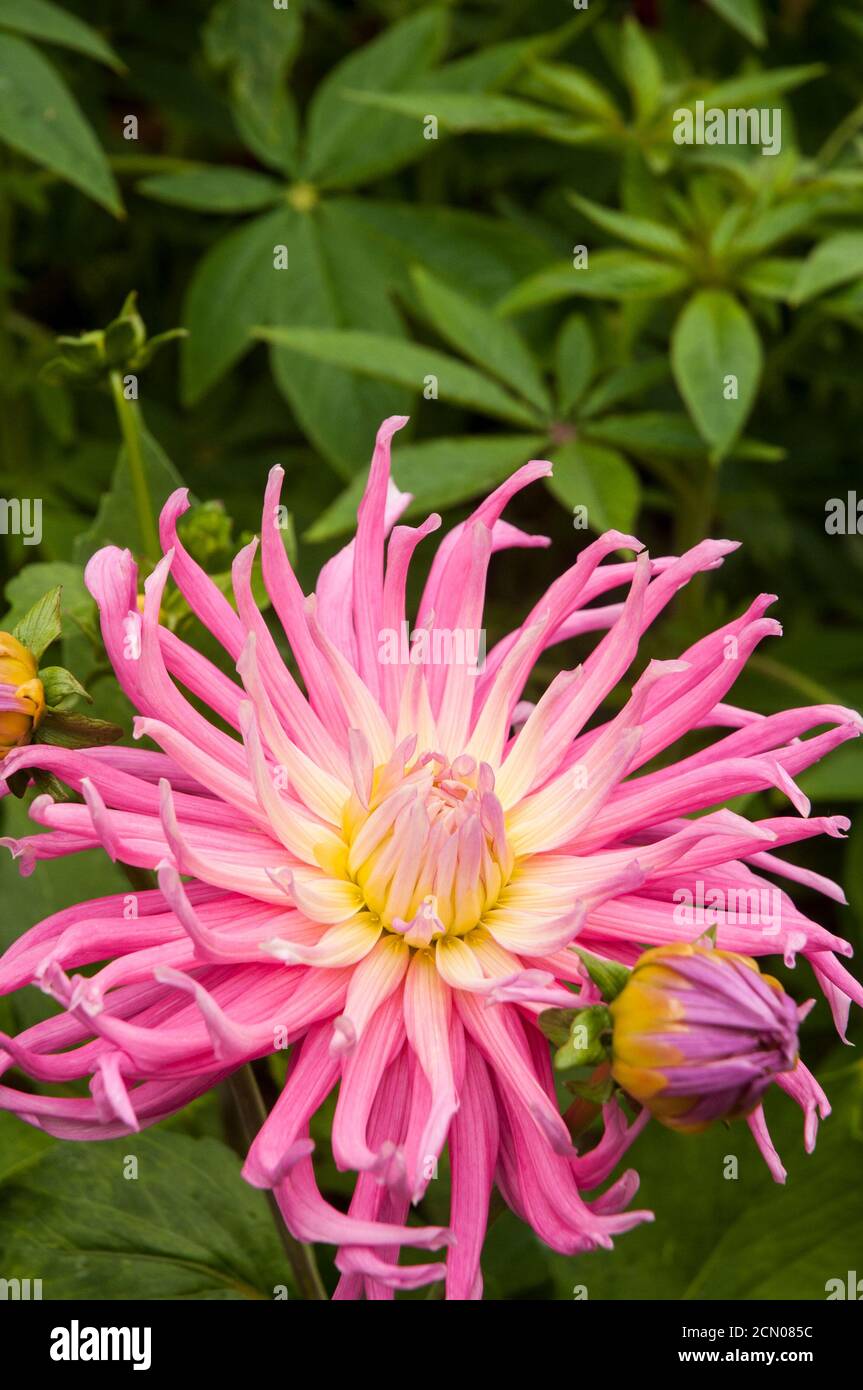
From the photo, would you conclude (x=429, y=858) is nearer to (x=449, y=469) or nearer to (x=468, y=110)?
(x=449, y=469)

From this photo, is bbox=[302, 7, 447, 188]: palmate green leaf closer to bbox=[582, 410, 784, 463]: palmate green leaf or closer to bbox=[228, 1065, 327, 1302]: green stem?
bbox=[582, 410, 784, 463]: palmate green leaf

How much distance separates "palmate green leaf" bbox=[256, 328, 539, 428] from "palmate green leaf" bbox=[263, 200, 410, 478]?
2.1 inches

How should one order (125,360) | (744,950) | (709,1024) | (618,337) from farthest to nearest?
(618,337), (125,360), (744,950), (709,1024)

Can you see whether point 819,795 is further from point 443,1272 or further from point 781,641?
point 443,1272

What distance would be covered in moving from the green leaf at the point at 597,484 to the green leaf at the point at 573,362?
0.26ft

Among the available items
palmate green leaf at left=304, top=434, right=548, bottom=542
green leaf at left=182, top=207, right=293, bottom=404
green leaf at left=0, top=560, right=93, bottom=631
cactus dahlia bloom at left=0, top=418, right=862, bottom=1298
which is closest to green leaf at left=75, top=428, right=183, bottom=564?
green leaf at left=0, top=560, right=93, bottom=631

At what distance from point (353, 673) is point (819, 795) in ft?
2.63

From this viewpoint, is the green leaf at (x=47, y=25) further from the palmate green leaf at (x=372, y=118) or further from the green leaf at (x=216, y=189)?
the palmate green leaf at (x=372, y=118)

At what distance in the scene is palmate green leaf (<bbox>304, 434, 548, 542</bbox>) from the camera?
1.69 metres

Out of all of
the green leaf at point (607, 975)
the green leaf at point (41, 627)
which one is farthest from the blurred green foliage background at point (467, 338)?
the green leaf at point (607, 975)

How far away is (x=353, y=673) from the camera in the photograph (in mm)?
1084

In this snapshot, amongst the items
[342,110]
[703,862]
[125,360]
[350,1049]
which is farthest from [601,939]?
[342,110]

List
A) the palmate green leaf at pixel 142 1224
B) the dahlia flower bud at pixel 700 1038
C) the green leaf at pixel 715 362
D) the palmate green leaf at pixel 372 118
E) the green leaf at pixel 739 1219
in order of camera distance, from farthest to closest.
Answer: the palmate green leaf at pixel 372 118
the green leaf at pixel 715 362
the green leaf at pixel 739 1219
the palmate green leaf at pixel 142 1224
the dahlia flower bud at pixel 700 1038

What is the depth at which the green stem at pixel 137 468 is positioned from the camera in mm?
1348
